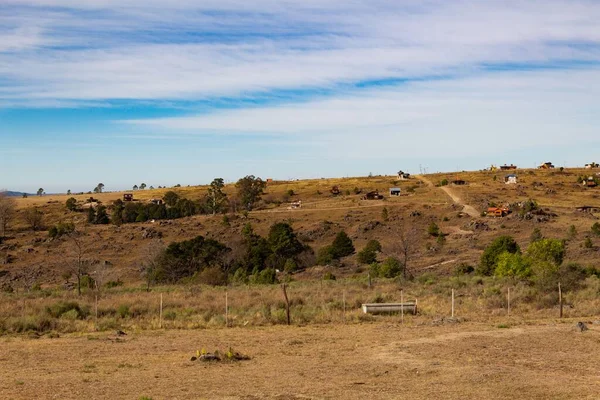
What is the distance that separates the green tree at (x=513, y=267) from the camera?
131ft

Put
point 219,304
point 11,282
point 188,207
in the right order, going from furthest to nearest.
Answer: point 188,207, point 11,282, point 219,304

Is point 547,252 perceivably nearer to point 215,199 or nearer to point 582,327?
point 582,327

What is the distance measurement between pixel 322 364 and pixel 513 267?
25758 millimetres

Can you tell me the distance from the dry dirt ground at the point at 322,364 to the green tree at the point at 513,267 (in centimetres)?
1417

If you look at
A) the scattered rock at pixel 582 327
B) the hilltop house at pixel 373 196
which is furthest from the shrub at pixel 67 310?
the hilltop house at pixel 373 196

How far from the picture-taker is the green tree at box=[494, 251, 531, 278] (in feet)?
131

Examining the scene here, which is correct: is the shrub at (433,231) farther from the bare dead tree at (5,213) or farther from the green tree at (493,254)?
the bare dead tree at (5,213)

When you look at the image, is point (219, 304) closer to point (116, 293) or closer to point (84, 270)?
point (116, 293)

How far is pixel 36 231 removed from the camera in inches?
3765

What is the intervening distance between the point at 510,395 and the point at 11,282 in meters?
61.2

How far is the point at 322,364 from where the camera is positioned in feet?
60.6

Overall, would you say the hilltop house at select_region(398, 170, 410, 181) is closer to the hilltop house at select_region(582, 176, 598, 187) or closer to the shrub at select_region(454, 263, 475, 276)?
the hilltop house at select_region(582, 176, 598, 187)

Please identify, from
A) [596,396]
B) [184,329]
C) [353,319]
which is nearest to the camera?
[596,396]

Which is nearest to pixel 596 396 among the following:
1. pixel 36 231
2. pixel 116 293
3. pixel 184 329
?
pixel 184 329
